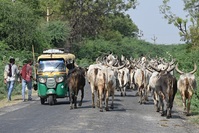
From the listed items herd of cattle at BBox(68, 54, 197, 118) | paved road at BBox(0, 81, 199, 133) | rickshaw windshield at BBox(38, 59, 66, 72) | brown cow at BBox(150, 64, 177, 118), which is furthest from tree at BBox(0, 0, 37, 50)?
brown cow at BBox(150, 64, 177, 118)

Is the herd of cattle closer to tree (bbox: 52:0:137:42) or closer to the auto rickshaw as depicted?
the auto rickshaw

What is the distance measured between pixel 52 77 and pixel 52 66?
0.61 metres

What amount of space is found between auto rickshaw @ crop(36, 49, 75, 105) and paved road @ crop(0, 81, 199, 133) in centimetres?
101

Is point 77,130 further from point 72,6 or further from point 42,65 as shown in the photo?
point 72,6

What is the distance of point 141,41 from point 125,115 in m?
75.0

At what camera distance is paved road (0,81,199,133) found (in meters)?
14.6

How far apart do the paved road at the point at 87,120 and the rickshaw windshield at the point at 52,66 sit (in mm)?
1922

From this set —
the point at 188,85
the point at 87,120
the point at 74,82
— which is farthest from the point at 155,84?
the point at 74,82

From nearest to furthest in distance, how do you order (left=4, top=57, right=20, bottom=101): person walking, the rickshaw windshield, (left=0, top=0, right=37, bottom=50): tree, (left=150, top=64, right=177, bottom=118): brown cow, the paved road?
the paved road, (left=150, top=64, right=177, bottom=118): brown cow, the rickshaw windshield, (left=4, top=57, right=20, bottom=101): person walking, (left=0, top=0, right=37, bottom=50): tree

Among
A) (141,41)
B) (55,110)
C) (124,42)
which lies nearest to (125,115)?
(55,110)

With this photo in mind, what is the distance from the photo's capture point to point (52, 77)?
2252cm

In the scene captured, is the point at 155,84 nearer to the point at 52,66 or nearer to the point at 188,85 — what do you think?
the point at 188,85

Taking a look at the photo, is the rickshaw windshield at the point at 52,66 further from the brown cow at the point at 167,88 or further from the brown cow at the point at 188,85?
the brown cow at the point at 188,85

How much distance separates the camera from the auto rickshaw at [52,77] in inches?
883
